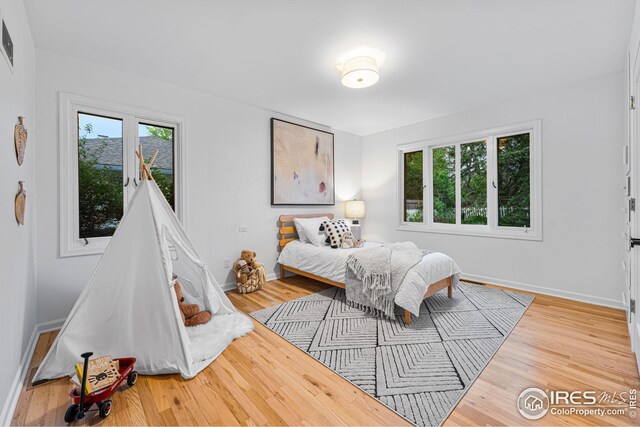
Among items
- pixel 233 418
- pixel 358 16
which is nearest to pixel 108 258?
pixel 233 418

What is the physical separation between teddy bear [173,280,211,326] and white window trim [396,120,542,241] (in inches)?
134

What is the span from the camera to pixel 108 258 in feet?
6.44

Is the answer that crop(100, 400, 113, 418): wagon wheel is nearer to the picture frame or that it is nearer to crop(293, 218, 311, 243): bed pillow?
the picture frame

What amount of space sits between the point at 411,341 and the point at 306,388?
1.01 metres

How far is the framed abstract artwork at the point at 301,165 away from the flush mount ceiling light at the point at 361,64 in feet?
5.57

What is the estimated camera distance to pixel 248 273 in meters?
3.51

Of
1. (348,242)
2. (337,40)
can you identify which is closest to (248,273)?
(348,242)

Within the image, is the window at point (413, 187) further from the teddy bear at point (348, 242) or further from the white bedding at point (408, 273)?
the teddy bear at point (348, 242)

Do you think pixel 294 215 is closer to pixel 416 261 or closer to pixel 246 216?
pixel 246 216

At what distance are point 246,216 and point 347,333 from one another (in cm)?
212

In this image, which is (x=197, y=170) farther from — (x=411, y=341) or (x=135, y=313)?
(x=411, y=341)

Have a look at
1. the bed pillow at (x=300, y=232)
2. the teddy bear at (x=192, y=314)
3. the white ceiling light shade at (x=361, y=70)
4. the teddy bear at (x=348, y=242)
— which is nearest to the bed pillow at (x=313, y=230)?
the bed pillow at (x=300, y=232)

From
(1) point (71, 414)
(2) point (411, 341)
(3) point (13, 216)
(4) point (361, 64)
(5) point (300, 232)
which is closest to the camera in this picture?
(1) point (71, 414)

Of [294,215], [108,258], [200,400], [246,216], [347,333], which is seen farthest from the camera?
[294,215]
